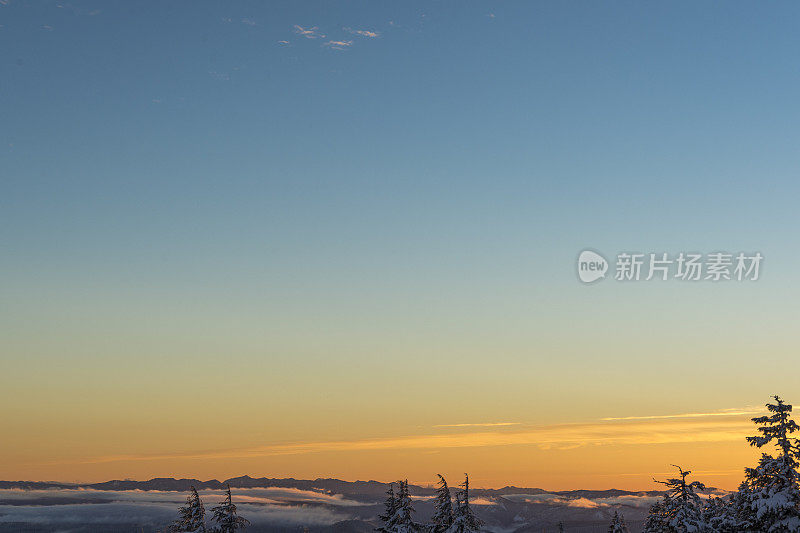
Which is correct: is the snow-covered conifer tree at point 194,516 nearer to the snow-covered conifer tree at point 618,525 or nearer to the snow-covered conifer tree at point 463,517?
the snow-covered conifer tree at point 463,517

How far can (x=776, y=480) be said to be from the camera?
39.5 metres

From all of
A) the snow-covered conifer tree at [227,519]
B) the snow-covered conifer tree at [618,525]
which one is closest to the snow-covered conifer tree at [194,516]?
the snow-covered conifer tree at [227,519]

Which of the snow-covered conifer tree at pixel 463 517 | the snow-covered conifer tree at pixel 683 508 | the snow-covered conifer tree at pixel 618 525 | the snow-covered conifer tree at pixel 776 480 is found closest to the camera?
the snow-covered conifer tree at pixel 776 480

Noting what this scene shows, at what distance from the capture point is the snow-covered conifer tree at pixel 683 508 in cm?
4922

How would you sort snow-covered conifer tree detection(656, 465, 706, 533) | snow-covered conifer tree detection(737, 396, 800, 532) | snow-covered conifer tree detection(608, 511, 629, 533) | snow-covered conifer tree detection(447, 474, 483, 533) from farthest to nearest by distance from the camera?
snow-covered conifer tree detection(608, 511, 629, 533) < snow-covered conifer tree detection(447, 474, 483, 533) < snow-covered conifer tree detection(656, 465, 706, 533) < snow-covered conifer tree detection(737, 396, 800, 532)

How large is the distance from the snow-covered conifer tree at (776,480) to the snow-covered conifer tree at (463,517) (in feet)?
72.9

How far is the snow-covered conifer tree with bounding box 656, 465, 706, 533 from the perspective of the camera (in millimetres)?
49219

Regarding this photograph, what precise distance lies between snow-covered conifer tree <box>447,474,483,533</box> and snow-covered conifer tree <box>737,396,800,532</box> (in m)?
22.2

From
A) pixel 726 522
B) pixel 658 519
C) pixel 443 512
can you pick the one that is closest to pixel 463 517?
pixel 443 512

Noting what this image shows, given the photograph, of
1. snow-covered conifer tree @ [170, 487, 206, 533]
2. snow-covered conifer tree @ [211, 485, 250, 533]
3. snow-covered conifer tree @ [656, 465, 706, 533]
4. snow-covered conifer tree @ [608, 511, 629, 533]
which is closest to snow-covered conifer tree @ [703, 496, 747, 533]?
snow-covered conifer tree @ [656, 465, 706, 533]

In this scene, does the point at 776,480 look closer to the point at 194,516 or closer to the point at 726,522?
the point at 726,522

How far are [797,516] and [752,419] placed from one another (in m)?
5.12

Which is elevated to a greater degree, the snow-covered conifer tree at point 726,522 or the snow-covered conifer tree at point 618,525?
the snow-covered conifer tree at point 726,522

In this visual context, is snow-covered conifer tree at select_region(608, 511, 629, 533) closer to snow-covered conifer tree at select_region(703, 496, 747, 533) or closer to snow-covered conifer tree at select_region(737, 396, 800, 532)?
snow-covered conifer tree at select_region(703, 496, 747, 533)
